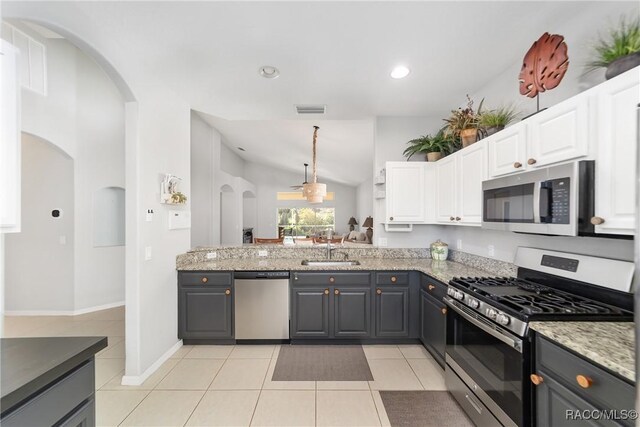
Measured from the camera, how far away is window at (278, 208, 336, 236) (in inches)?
419

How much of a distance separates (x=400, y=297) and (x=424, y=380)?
0.78 metres

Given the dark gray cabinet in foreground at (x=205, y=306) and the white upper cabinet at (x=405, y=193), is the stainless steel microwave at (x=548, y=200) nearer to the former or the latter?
the white upper cabinet at (x=405, y=193)

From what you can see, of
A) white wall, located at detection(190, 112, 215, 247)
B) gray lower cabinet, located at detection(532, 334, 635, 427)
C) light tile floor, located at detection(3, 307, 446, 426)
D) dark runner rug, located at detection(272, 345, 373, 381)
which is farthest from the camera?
white wall, located at detection(190, 112, 215, 247)

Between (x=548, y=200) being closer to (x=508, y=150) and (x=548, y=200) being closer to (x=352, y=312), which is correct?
(x=508, y=150)

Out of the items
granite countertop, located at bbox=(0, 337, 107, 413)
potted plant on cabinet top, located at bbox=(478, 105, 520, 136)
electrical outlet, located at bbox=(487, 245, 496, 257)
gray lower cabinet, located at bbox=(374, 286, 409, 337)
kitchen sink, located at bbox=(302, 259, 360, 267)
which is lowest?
gray lower cabinet, located at bbox=(374, 286, 409, 337)

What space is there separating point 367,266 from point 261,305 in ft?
4.08

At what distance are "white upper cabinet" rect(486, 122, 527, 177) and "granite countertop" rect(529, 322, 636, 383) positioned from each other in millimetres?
996

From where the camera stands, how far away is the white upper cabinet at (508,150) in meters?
1.76

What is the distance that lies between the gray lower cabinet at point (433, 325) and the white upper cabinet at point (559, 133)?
1389 mm

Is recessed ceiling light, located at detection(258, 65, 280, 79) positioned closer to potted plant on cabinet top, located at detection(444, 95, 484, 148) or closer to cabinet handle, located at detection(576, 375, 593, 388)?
potted plant on cabinet top, located at detection(444, 95, 484, 148)

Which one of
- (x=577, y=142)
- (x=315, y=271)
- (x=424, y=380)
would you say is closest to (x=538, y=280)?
(x=577, y=142)

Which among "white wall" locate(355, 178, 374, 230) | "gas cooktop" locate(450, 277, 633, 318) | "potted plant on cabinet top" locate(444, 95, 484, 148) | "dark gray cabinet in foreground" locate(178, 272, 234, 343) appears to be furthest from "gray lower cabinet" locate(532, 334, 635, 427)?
"white wall" locate(355, 178, 374, 230)

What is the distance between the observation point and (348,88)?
2.68m

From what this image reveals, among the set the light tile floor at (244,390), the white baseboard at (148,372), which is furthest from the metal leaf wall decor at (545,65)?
the white baseboard at (148,372)
